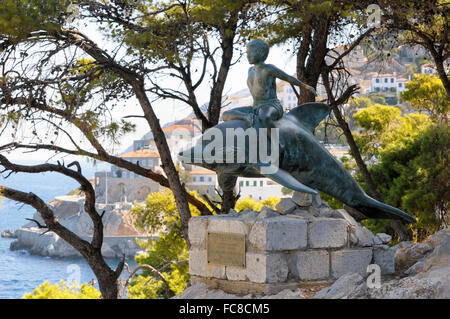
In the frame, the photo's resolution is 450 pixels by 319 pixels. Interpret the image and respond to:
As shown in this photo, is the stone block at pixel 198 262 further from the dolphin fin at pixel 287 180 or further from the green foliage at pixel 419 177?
the green foliage at pixel 419 177

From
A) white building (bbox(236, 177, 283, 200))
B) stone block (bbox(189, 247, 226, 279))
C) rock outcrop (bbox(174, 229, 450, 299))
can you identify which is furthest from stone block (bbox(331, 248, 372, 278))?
white building (bbox(236, 177, 283, 200))

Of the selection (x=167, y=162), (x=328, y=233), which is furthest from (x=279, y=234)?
(x=167, y=162)

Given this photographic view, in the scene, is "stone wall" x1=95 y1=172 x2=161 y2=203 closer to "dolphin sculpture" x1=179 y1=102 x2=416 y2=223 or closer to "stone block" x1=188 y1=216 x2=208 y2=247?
"dolphin sculpture" x1=179 y1=102 x2=416 y2=223

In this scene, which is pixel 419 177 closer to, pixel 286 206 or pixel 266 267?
pixel 286 206

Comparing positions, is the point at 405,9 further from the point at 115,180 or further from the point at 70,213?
the point at 70,213

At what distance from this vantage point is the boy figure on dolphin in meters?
7.21

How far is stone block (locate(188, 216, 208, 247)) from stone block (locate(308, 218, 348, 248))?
1.15 metres

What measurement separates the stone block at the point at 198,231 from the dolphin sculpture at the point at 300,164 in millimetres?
540

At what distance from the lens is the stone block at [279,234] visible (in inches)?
263

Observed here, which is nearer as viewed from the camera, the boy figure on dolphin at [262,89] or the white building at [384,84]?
the boy figure on dolphin at [262,89]

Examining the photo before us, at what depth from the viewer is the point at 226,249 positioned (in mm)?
7008

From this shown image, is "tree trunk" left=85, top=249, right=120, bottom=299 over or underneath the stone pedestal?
underneath

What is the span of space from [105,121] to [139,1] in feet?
10.5

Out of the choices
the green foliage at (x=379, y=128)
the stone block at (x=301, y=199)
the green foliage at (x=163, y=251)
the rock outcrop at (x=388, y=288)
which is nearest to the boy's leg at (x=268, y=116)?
the stone block at (x=301, y=199)
